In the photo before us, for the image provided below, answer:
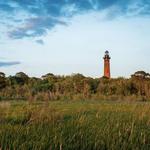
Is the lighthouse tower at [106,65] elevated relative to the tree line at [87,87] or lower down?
elevated

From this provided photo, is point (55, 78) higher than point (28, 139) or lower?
higher

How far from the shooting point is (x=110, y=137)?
18.0ft

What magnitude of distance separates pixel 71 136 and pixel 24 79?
3861 cm

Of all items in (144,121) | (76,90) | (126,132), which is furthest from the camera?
(76,90)

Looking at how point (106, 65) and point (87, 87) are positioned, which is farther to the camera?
point (106, 65)

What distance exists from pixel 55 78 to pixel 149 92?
15.5 m

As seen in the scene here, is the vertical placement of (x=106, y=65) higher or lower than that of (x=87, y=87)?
higher

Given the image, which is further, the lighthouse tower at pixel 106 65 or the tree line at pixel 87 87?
the lighthouse tower at pixel 106 65

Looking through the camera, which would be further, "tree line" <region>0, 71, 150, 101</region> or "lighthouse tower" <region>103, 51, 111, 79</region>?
"lighthouse tower" <region>103, 51, 111, 79</region>

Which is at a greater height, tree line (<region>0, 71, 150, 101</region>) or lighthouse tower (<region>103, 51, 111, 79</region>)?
lighthouse tower (<region>103, 51, 111, 79</region>)

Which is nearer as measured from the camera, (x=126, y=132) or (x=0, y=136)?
(x=0, y=136)

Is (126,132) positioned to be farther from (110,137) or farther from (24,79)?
(24,79)

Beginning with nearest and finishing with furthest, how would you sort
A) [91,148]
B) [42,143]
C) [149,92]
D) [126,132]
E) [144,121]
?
[42,143] < [91,148] < [126,132] < [144,121] < [149,92]

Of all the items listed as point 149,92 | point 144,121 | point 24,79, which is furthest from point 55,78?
point 144,121
